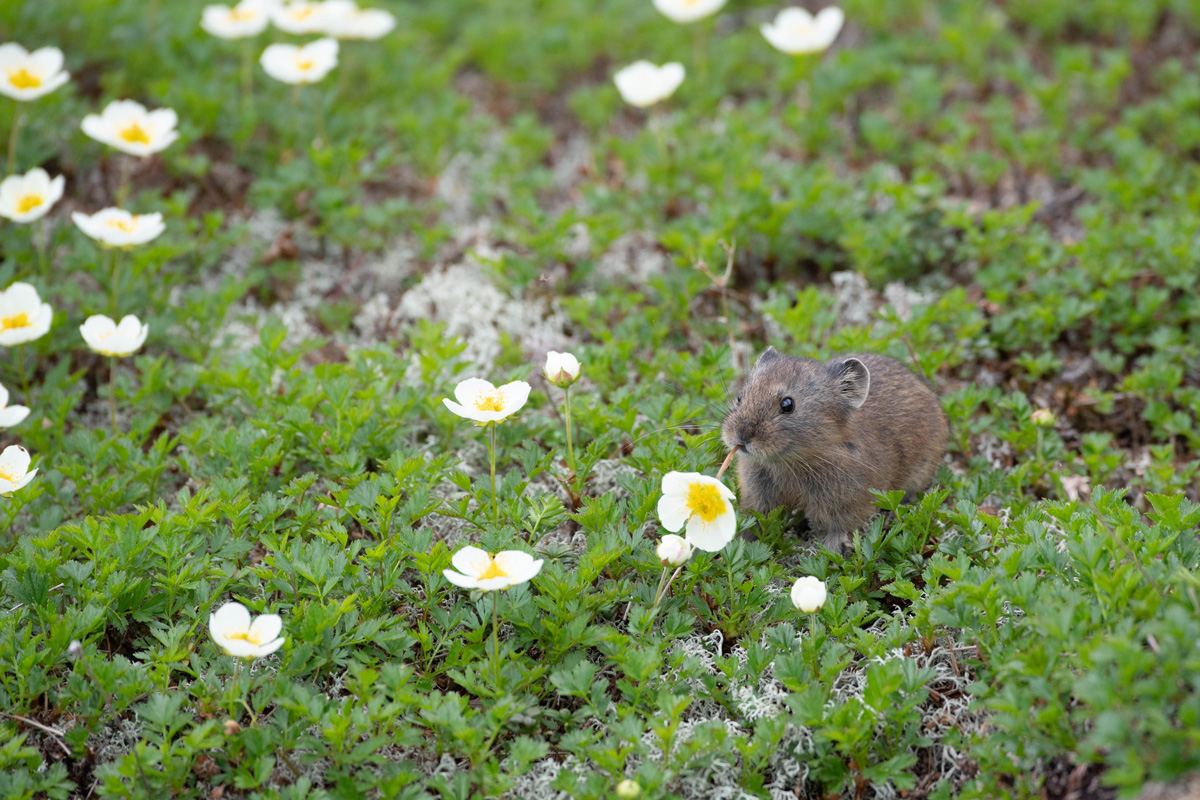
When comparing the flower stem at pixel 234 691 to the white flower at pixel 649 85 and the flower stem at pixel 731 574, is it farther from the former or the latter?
the white flower at pixel 649 85

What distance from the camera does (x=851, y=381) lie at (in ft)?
15.2

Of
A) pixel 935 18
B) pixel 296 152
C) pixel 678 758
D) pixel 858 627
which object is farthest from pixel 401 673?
pixel 935 18

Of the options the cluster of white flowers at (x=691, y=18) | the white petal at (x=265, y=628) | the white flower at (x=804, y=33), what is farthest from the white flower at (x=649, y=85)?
the white petal at (x=265, y=628)

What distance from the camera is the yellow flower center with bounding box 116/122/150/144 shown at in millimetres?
6207

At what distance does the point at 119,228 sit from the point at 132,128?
104 cm

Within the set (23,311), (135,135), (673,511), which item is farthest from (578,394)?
(135,135)

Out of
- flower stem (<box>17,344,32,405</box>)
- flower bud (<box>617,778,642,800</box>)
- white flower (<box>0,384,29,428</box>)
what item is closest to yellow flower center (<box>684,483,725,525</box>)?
flower bud (<box>617,778,642,800</box>)

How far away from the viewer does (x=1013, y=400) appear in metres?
5.34

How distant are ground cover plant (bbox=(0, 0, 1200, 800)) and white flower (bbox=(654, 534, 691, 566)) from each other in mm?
93

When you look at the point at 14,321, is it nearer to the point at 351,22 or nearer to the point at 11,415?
the point at 11,415

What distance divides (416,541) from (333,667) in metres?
0.59

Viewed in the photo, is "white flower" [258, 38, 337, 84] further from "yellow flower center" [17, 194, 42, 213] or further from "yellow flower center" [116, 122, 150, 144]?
"yellow flower center" [17, 194, 42, 213]

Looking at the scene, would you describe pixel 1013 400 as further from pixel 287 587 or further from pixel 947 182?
pixel 287 587

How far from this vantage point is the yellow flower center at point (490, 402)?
442 centimetres
